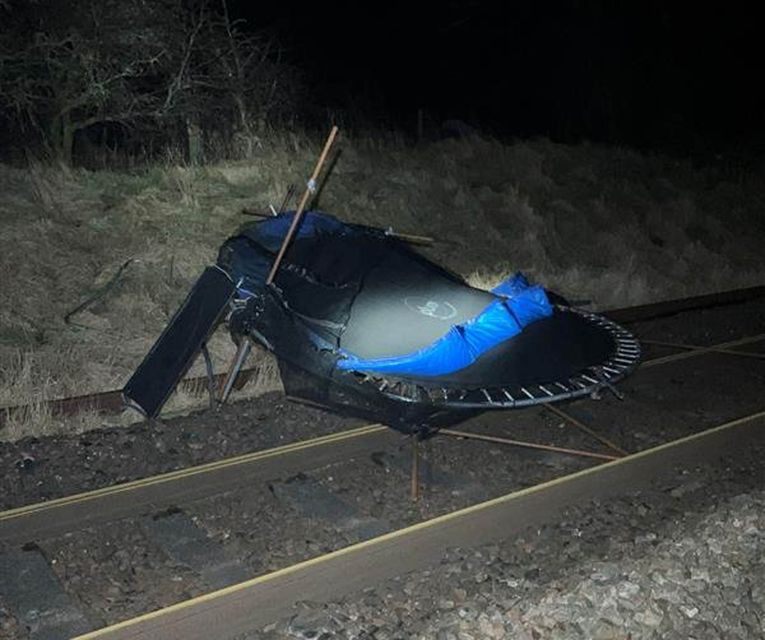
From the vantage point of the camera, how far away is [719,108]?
90.1 feet

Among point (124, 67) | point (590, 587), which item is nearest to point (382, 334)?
point (590, 587)

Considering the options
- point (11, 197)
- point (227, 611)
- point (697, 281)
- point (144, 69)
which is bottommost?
point (697, 281)

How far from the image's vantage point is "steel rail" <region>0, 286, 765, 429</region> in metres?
6.89

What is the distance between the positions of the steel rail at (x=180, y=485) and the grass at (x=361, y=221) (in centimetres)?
145

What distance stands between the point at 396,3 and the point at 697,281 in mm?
18639

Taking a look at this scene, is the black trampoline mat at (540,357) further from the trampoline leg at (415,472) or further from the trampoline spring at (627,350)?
the trampoline leg at (415,472)

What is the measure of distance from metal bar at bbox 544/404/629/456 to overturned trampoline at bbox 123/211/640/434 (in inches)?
25.1

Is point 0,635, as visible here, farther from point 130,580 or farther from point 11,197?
point 11,197

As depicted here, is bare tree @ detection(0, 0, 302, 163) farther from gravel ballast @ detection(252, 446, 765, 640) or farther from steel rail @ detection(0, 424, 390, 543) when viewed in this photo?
gravel ballast @ detection(252, 446, 765, 640)

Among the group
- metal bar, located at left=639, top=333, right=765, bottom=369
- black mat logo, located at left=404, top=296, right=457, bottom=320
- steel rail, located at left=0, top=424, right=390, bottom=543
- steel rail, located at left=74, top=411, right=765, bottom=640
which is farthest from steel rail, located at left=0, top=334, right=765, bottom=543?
metal bar, located at left=639, top=333, right=765, bottom=369

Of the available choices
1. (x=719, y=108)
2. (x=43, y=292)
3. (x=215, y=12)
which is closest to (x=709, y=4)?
(x=719, y=108)

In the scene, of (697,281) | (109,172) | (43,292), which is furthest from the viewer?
(697,281)

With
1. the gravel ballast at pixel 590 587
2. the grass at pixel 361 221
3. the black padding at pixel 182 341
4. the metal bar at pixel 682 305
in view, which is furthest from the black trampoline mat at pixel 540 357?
the metal bar at pixel 682 305

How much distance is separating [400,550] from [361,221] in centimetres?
793
